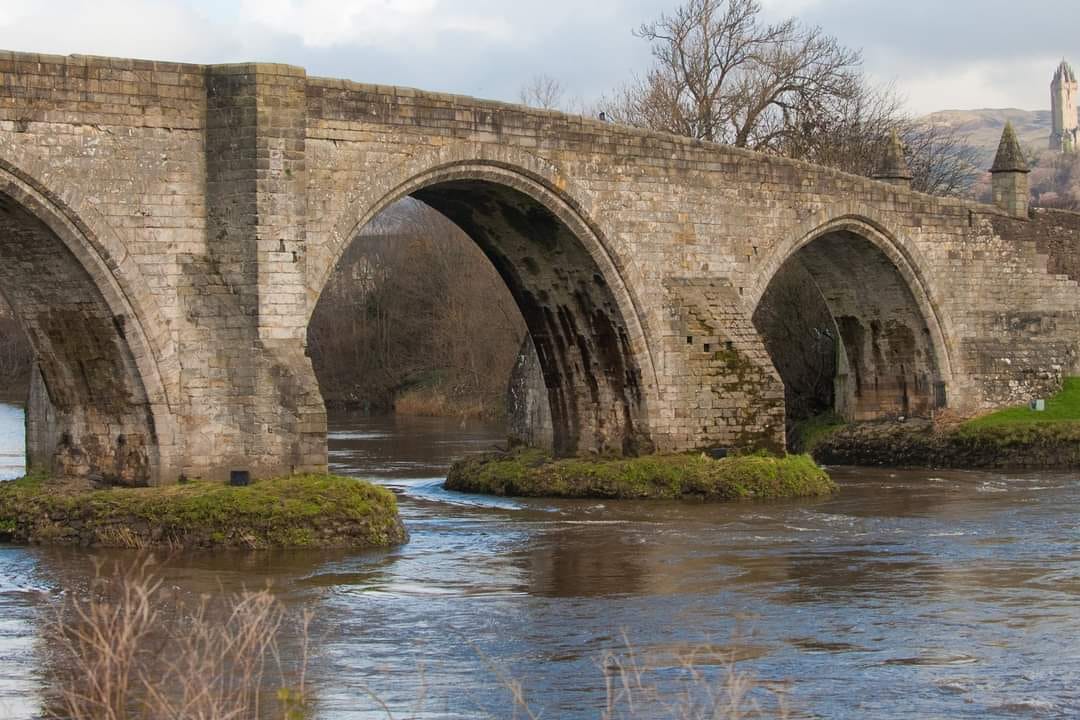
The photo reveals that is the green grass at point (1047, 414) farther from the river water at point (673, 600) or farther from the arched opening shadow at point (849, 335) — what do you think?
the river water at point (673, 600)

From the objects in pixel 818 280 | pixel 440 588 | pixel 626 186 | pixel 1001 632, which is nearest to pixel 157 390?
pixel 440 588

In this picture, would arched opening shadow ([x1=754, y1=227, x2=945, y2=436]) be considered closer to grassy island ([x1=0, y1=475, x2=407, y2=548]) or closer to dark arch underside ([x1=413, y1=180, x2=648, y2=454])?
dark arch underside ([x1=413, y1=180, x2=648, y2=454])

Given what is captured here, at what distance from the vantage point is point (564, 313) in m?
18.2

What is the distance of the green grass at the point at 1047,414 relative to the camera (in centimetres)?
2153

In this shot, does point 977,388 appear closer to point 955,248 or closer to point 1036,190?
point 955,248

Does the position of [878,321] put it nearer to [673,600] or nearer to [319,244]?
[319,244]

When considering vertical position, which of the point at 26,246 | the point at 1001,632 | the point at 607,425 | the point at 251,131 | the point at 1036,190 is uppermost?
the point at 1036,190

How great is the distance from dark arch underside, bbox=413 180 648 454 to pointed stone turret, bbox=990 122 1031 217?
285 inches

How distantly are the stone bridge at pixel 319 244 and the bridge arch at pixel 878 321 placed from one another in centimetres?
6

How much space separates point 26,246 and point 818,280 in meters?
11.8

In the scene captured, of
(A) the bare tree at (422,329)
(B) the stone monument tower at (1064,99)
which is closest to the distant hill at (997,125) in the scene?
(B) the stone monument tower at (1064,99)

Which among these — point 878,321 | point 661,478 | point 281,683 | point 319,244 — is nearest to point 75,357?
point 319,244

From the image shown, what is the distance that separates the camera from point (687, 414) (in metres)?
17.9

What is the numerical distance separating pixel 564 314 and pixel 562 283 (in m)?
0.42
